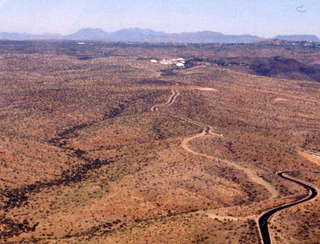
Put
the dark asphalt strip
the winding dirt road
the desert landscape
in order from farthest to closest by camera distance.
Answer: the desert landscape
the winding dirt road
the dark asphalt strip

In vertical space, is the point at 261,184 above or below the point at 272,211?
below

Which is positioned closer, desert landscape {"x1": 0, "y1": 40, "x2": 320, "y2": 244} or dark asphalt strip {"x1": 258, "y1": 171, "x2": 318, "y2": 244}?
dark asphalt strip {"x1": 258, "y1": 171, "x2": 318, "y2": 244}

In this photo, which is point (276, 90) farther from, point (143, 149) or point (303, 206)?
point (303, 206)

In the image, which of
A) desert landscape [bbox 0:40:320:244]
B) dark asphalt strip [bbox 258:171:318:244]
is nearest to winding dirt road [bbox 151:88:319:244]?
dark asphalt strip [bbox 258:171:318:244]

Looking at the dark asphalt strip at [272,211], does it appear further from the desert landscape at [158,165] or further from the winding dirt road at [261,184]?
the desert landscape at [158,165]

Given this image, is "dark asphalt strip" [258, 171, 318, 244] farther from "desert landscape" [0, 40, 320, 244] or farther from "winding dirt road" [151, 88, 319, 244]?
"desert landscape" [0, 40, 320, 244]

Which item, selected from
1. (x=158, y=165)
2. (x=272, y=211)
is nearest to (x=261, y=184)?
(x=272, y=211)

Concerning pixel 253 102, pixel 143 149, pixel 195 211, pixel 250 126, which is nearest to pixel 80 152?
pixel 143 149

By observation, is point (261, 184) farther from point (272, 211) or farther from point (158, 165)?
point (158, 165)
